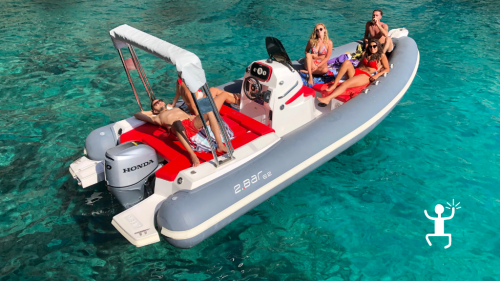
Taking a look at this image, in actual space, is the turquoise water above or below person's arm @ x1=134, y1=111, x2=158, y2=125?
below

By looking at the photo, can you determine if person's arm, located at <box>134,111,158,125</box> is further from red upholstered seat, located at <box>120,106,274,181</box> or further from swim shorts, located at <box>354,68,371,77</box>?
swim shorts, located at <box>354,68,371,77</box>

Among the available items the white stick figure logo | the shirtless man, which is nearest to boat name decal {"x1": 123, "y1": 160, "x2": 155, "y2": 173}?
the white stick figure logo

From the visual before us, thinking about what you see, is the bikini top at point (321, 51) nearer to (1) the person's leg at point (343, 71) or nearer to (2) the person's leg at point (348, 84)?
(1) the person's leg at point (343, 71)

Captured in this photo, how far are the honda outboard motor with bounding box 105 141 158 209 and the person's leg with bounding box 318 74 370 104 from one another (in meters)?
2.50

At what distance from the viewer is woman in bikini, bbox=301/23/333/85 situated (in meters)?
5.64

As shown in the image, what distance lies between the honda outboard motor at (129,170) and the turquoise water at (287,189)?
1.67 ft

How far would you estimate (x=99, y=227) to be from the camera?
3.94 metres

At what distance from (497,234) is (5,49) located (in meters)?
10.4

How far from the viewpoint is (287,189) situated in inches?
180

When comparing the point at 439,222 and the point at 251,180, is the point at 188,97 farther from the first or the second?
the point at 439,222

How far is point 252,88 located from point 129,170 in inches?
70.3

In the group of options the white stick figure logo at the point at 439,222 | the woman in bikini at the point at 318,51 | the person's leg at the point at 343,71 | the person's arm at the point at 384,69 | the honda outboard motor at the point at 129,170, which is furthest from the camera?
the woman in bikini at the point at 318,51

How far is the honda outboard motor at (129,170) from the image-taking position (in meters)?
3.54

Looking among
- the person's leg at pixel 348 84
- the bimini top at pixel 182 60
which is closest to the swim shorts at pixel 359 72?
the person's leg at pixel 348 84
